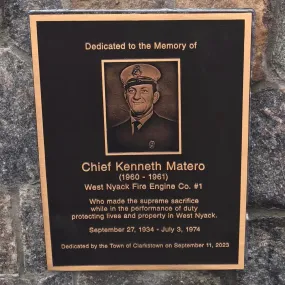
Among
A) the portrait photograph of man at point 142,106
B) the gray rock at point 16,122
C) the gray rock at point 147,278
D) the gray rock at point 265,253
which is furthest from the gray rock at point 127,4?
the gray rock at point 147,278

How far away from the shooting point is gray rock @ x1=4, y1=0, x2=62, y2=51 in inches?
50.8

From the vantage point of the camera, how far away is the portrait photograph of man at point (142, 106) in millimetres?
1268

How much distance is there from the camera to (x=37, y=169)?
140cm

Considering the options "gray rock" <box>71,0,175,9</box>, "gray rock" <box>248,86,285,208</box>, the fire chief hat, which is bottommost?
"gray rock" <box>248,86,285,208</box>

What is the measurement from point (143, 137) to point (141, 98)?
119 millimetres

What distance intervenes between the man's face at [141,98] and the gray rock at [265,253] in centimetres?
52

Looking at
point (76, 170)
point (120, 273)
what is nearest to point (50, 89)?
point (76, 170)

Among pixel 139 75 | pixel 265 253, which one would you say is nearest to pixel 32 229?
pixel 139 75

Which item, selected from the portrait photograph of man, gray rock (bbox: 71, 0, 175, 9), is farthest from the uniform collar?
gray rock (bbox: 71, 0, 175, 9)

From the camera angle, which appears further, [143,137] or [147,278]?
[147,278]

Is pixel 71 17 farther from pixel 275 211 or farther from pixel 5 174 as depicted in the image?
pixel 275 211

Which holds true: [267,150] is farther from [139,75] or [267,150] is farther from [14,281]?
[14,281]

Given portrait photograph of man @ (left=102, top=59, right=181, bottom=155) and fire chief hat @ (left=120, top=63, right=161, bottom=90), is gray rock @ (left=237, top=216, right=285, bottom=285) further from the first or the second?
fire chief hat @ (left=120, top=63, right=161, bottom=90)

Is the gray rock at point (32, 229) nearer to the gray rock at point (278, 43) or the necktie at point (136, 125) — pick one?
the necktie at point (136, 125)
